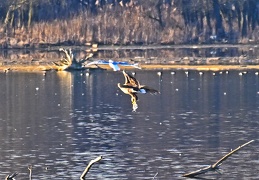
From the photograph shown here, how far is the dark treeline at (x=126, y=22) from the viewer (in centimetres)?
7681

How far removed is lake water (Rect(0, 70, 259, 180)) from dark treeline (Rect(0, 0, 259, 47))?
1773 centimetres

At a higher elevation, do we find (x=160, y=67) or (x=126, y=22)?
(x=126, y=22)

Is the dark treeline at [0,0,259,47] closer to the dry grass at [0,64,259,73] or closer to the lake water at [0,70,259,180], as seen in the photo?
the dry grass at [0,64,259,73]

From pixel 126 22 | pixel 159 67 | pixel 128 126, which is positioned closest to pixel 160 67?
pixel 159 67

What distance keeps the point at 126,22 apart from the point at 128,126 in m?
41.7

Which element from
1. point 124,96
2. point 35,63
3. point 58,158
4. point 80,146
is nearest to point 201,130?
point 80,146

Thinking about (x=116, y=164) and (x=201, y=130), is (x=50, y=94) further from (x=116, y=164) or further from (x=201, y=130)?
(x=116, y=164)

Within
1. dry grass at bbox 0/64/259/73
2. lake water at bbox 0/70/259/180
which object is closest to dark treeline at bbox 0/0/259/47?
dry grass at bbox 0/64/259/73

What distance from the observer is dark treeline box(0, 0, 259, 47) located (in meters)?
76.8

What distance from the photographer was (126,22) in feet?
253

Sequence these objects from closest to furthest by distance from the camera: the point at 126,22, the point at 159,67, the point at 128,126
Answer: the point at 128,126, the point at 159,67, the point at 126,22

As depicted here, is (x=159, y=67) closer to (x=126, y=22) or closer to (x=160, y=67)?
(x=160, y=67)

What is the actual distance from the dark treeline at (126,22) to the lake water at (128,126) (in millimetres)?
17725

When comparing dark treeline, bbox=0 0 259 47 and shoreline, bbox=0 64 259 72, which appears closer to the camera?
shoreline, bbox=0 64 259 72
